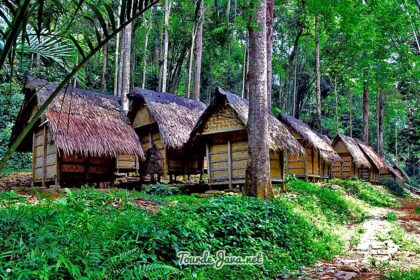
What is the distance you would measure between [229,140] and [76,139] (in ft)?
17.2

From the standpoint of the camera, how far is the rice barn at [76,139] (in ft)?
38.9

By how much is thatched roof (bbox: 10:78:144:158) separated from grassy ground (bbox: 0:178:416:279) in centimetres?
484

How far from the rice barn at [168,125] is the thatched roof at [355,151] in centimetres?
1209

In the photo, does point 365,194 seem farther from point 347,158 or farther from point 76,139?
point 76,139

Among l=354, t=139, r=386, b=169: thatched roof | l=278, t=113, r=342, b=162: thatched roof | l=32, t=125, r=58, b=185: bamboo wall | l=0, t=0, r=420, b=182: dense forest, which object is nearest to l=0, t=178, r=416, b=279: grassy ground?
l=0, t=0, r=420, b=182: dense forest

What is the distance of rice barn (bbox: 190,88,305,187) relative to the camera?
40.2 feet

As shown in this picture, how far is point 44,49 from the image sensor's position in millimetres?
4469

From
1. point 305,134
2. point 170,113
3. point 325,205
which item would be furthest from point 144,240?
point 305,134

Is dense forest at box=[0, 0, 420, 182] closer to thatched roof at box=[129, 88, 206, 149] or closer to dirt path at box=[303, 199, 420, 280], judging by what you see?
thatched roof at box=[129, 88, 206, 149]

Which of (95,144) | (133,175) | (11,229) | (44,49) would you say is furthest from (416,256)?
(133,175)

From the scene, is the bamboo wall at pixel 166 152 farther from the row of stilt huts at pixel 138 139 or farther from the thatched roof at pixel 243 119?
the thatched roof at pixel 243 119

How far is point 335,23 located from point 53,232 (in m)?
22.6

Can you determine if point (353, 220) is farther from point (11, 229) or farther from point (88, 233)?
point (11, 229)

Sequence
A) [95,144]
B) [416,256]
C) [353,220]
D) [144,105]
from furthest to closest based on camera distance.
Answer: [144,105], [95,144], [353,220], [416,256]
